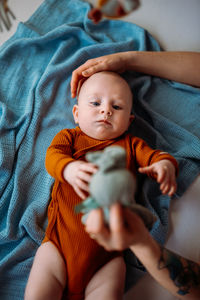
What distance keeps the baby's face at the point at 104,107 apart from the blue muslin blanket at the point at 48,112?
21 cm

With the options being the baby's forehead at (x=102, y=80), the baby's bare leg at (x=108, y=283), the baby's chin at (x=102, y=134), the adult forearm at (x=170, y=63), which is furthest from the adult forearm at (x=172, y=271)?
the adult forearm at (x=170, y=63)

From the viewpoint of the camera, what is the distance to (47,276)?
0.83 meters

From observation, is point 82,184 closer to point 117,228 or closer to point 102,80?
point 117,228

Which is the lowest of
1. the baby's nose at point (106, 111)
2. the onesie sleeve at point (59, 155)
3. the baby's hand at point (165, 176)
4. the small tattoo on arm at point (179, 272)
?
the small tattoo on arm at point (179, 272)

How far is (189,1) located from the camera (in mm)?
1141

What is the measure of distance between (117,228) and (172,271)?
1.00ft

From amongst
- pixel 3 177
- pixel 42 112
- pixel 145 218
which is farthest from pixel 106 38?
pixel 145 218

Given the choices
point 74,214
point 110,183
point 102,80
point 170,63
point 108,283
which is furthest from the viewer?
point 170,63

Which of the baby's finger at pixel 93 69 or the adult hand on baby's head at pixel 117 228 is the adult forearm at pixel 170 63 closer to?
the baby's finger at pixel 93 69

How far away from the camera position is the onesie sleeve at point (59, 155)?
2.73ft

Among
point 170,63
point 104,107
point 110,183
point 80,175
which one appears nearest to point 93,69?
point 104,107

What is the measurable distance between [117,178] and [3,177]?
2.35 ft

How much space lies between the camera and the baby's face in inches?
39.3

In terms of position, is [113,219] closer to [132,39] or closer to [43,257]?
[43,257]
